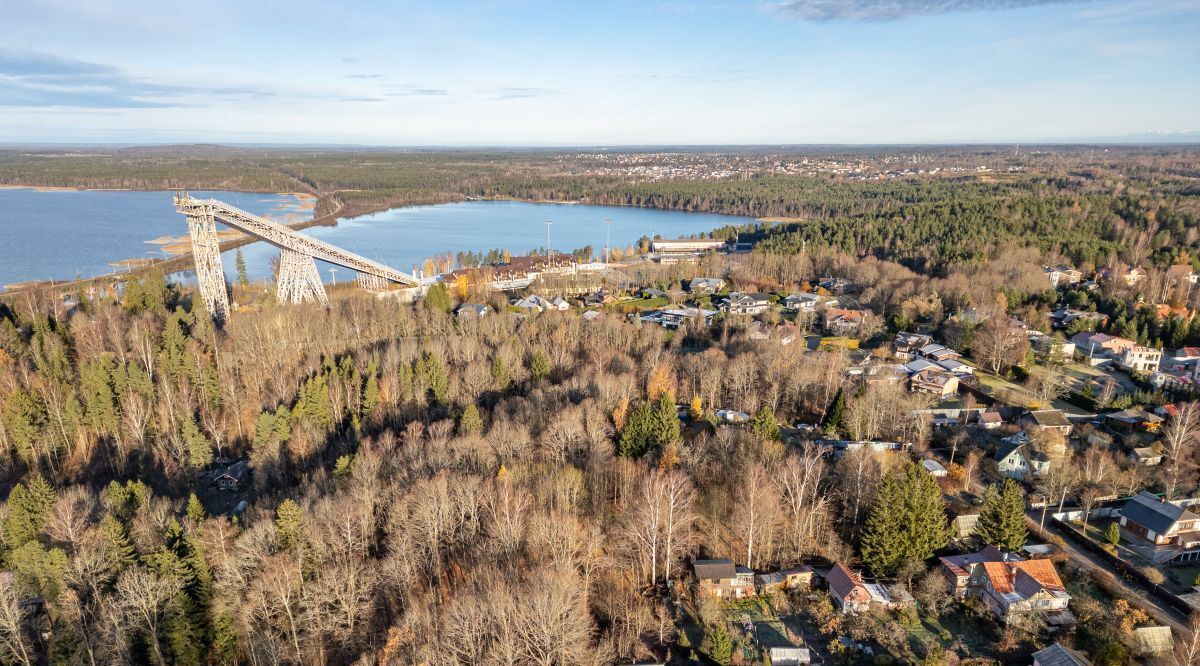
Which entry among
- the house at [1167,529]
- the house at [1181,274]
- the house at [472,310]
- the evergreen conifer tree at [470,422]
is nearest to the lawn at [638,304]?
the house at [472,310]

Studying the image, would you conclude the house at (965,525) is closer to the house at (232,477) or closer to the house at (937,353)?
the house at (937,353)

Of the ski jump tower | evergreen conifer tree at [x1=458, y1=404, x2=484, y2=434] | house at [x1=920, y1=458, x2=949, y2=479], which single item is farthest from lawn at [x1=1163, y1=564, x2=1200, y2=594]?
the ski jump tower

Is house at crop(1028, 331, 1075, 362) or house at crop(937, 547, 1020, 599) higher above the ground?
house at crop(1028, 331, 1075, 362)

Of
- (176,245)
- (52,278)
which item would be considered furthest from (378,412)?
(176,245)

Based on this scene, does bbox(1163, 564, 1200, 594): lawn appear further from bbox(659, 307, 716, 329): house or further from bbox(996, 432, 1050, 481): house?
bbox(659, 307, 716, 329): house

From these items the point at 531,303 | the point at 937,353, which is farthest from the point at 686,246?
the point at 937,353
